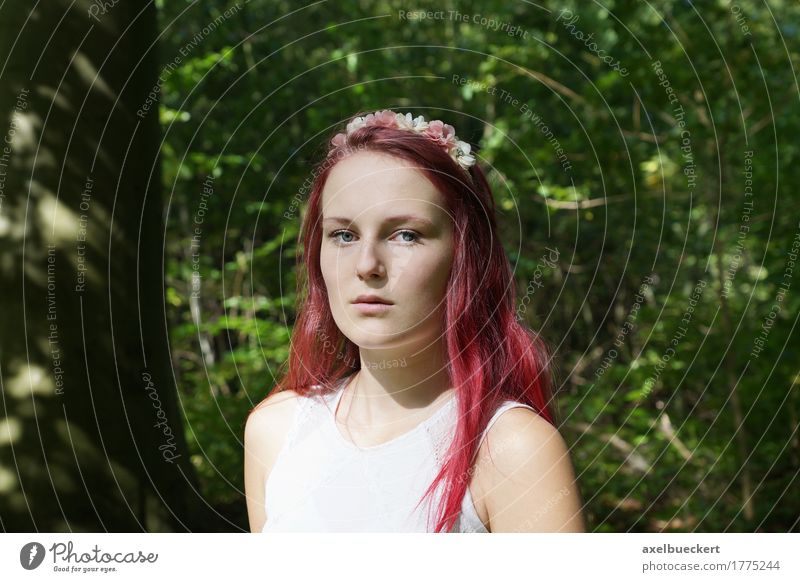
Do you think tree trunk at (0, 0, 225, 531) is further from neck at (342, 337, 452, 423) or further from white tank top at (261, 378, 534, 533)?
neck at (342, 337, 452, 423)

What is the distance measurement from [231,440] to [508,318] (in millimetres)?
1917

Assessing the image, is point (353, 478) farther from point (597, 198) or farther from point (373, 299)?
point (597, 198)

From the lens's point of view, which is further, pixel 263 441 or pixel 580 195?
pixel 580 195

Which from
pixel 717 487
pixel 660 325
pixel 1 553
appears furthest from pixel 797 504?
pixel 1 553

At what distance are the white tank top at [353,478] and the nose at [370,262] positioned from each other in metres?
0.25

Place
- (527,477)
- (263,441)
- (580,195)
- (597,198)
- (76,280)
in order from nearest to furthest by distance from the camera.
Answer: (527,477), (263,441), (76,280), (580,195), (597,198)

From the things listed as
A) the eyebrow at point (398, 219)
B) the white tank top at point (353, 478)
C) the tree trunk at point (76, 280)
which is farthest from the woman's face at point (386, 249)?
the tree trunk at point (76, 280)

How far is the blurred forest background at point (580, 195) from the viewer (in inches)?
111

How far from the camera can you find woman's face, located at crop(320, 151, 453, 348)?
4.43 feet

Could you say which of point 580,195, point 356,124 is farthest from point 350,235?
point 580,195

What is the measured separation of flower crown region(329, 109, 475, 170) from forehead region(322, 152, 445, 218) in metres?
0.07

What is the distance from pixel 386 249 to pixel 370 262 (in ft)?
0.11

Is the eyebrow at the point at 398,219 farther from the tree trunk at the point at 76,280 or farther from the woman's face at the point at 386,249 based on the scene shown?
the tree trunk at the point at 76,280

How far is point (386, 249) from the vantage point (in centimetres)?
136
